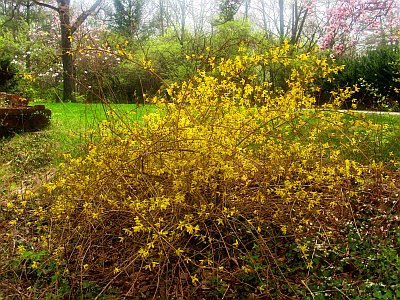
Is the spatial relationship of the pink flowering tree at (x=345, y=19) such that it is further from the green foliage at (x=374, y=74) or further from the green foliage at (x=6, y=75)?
the green foliage at (x=6, y=75)

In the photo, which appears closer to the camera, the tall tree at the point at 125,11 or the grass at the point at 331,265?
the grass at the point at 331,265

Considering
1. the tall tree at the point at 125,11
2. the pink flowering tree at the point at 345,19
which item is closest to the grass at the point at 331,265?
the pink flowering tree at the point at 345,19

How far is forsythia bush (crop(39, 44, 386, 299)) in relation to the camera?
325 cm

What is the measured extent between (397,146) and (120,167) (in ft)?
13.0

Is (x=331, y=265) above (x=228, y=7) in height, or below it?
below

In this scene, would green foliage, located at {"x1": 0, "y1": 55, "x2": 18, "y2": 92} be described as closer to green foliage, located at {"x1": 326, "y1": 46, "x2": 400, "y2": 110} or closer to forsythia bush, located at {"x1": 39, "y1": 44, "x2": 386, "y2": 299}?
green foliage, located at {"x1": 326, "y1": 46, "x2": 400, "y2": 110}

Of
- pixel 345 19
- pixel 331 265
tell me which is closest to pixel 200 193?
pixel 331 265

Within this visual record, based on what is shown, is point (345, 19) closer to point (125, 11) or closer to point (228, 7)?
point (228, 7)

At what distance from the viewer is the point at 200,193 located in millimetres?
3443

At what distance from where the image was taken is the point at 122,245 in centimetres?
367

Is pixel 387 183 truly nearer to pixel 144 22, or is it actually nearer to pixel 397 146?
pixel 397 146

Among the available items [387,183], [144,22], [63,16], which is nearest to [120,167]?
[387,183]

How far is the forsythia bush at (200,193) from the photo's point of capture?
3.25 meters

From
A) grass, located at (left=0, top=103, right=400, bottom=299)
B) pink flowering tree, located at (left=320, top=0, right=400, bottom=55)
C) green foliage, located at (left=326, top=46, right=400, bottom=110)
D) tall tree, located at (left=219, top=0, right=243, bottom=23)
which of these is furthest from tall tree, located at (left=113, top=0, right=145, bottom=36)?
grass, located at (left=0, top=103, right=400, bottom=299)
